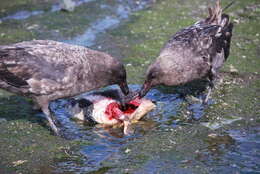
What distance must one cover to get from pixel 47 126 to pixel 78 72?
88cm

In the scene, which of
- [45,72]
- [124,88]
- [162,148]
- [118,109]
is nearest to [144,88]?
[124,88]

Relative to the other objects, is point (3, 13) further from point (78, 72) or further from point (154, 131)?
point (154, 131)

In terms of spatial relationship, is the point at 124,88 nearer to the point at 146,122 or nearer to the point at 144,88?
the point at 144,88

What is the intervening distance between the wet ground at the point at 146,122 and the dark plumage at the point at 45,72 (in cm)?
54

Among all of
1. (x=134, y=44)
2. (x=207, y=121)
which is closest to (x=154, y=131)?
(x=207, y=121)

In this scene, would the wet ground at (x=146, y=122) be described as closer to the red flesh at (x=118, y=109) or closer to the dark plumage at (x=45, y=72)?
the red flesh at (x=118, y=109)

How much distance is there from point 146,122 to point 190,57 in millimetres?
1135

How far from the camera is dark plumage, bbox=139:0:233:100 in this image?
6613 millimetres

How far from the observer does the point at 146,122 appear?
6.43m

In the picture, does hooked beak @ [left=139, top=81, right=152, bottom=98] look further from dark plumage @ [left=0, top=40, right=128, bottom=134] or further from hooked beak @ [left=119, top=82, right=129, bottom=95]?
dark plumage @ [left=0, top=40, right=128, bottom=134]

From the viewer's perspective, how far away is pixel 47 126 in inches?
252

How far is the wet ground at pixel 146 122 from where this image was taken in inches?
208

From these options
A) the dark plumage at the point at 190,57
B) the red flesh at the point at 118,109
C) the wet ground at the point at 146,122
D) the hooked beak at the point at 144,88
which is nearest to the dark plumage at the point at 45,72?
the red flesh at the point at 118,109

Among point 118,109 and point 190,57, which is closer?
point 118,109
